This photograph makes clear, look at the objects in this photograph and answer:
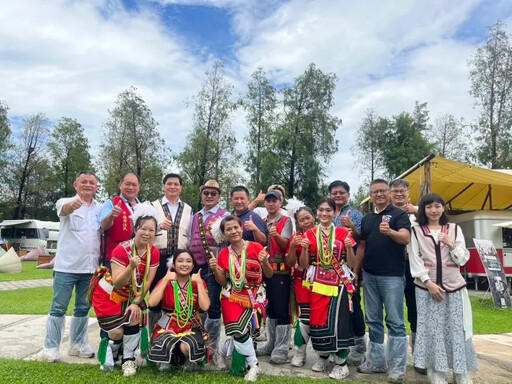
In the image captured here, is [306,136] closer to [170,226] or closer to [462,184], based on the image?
[462,184]

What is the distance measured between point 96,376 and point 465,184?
1252cm

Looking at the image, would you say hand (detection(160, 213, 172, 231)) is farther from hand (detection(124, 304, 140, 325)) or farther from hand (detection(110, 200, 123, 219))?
hand (detection(124, 304, 140, 325))

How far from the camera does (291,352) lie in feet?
16.5

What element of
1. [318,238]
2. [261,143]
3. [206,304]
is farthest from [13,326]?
[261,143]

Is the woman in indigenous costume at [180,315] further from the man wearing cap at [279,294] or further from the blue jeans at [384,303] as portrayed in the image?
the blue jeans at [384,303]

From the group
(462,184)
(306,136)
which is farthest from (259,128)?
Answer: (462,184)

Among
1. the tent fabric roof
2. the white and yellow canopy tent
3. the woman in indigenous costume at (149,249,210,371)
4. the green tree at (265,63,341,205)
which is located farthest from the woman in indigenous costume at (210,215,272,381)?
the green tree at (265,63,341,205)

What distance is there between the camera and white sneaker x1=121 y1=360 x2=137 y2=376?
380 cm

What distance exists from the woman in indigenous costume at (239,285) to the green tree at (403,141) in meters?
27.1

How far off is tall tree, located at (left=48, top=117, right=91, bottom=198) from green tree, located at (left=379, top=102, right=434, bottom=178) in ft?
83.0

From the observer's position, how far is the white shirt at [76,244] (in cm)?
442

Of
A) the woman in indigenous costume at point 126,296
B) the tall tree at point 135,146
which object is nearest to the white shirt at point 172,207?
the woman in indigenous costume at point 126,296

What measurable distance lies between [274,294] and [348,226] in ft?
3.73

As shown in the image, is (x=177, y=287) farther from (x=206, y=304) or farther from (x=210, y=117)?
(x=210, y=117)
